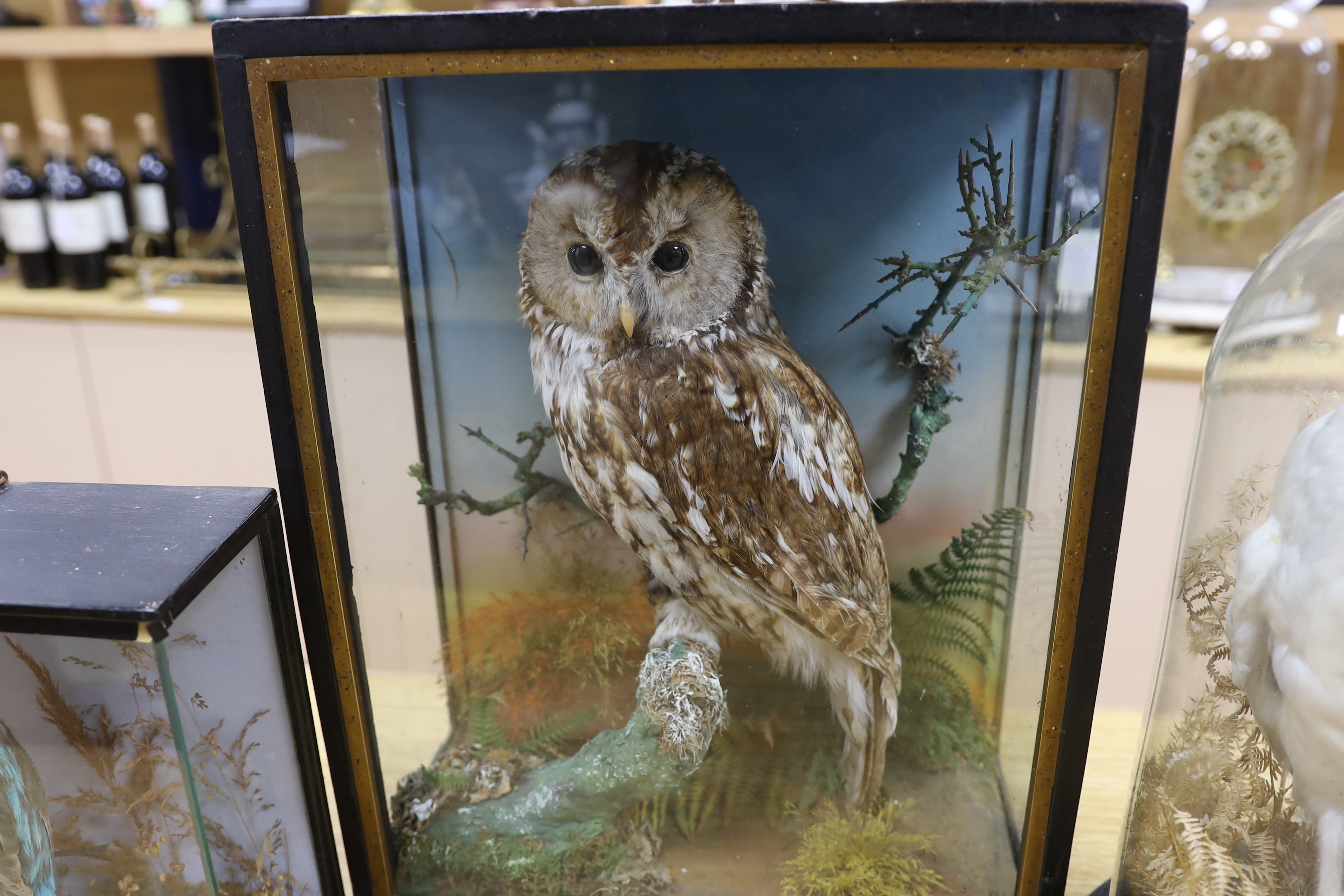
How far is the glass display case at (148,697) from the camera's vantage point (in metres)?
0.57

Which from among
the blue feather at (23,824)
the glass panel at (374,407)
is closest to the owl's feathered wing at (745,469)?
the glass panel at (374,407)

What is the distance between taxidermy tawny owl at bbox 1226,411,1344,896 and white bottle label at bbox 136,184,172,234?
6.77ft

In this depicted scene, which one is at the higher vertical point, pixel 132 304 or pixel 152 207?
pixel 152 207

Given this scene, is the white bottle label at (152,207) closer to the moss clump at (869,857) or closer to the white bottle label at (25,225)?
the white bottle label at (25,225)

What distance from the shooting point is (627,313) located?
62 cm

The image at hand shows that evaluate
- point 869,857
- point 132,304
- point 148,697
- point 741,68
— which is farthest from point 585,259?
point 132,304

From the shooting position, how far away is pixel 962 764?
0.73 metres

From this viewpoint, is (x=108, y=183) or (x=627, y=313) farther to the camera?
(x=108, y=183)

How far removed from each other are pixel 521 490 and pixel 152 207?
1655 mm

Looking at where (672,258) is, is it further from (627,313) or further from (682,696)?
(682,696)

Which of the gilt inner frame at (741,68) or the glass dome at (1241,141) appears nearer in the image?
the gilt inner frame at (741,68)

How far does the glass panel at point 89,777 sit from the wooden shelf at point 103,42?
1.35 metres

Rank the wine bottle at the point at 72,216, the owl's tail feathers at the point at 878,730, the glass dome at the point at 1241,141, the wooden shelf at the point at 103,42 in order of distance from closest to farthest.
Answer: the owl's tail feathers at the point at 878,730
the glass dome at the point at 1241,141
the wooden shelf at the point at 103,42
the wine bottle at the point at 72,216

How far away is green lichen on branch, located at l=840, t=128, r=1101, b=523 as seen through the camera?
579 mm
